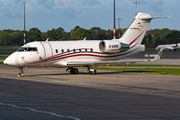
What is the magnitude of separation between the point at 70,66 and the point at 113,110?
20.5 m

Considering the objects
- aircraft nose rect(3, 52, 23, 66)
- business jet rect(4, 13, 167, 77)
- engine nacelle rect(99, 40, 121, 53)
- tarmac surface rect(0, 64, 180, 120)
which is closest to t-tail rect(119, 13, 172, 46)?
business jet rect(4, 13, 167, 77)

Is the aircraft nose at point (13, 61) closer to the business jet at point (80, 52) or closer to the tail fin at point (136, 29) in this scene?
the business jet at point (80, 52)

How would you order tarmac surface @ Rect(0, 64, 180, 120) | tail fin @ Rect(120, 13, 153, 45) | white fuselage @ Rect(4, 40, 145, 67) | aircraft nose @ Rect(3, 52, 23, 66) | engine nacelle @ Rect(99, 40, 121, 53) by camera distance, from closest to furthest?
tarmac surface @ Rect(0, 64, 180, 120) → aircraft nose @ Rect(3, 52, 23, 66) → white fuselage @ Rect(4, 40, 145, 67) → engine nacelle @ Rect(99, 40, 121, 53) → tail fin @ Rect(120, 13, 153, 45)

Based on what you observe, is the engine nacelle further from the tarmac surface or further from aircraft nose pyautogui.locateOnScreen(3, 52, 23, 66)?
the tarmac surface

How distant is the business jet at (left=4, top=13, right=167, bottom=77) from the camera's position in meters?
32.1

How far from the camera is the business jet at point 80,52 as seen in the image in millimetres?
32125

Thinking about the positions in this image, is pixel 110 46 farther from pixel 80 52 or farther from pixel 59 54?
pixel 59 54

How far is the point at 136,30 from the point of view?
37.5 meters

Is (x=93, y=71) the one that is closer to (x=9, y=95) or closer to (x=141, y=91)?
(x=141, y=91)

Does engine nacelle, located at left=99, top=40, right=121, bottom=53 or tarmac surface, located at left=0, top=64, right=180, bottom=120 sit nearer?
tarmac surface, located at left=0, top=64, right=180, bottom=120

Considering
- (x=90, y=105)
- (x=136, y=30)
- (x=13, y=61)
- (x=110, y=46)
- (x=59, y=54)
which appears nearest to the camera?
(x=90, y=105)

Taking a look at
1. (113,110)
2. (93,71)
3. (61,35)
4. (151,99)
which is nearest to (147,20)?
(93,71)

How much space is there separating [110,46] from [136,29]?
432cm

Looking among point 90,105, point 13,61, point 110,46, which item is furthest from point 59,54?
point 90,105
